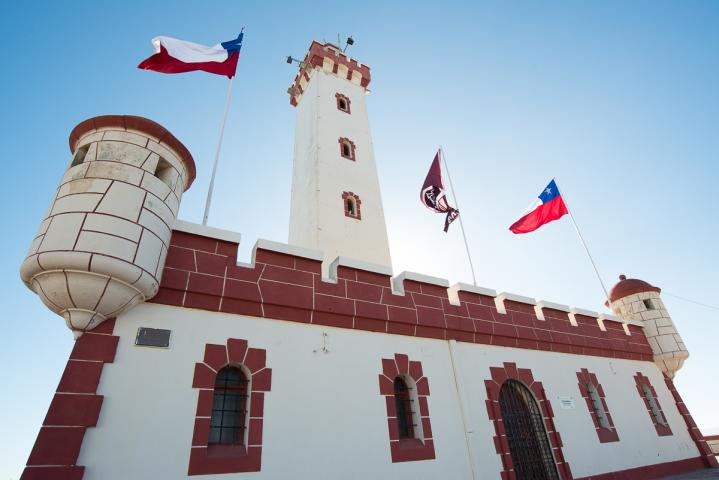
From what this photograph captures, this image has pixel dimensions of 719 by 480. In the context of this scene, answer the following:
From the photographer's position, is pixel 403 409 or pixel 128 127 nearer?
pixel 128 127

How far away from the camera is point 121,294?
6074mm

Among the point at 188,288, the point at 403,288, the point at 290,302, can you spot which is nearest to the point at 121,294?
the point at 188,288

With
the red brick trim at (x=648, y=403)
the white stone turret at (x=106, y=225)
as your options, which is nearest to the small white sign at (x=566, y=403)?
the red brick trim at (x=648, y=403)

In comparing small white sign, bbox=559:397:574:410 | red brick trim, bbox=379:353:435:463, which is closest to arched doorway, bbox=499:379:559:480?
small white sign, bbox=559:397:574:410

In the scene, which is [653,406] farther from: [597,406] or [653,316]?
[597,406]

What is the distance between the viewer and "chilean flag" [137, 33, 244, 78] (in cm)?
939

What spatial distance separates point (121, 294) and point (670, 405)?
18.3m

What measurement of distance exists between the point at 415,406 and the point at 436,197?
26.3 feet

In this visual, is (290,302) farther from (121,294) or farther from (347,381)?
(121,294)

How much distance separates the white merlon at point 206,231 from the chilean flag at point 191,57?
14.3 ft

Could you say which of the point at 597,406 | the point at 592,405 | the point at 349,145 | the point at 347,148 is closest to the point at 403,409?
the point at 592,405

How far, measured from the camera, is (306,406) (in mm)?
7211

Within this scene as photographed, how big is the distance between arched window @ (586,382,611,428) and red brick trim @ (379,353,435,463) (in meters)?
6.73

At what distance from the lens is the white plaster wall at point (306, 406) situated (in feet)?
19.0
